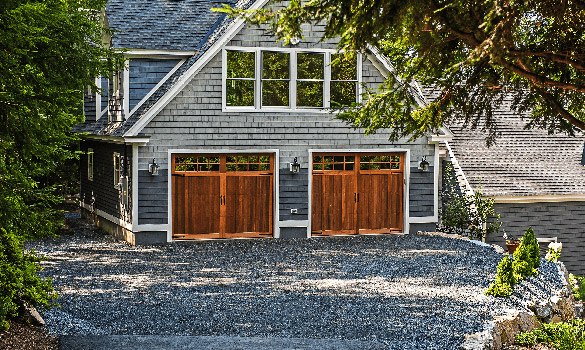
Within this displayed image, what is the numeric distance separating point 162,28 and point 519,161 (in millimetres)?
10786

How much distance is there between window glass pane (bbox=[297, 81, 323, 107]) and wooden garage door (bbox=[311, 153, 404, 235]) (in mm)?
1326

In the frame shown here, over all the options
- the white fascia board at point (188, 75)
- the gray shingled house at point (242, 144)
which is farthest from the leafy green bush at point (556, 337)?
the white fascia board at point (188, 75)

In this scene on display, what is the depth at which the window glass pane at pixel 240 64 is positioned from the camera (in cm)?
1820

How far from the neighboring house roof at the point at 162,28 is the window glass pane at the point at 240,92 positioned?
1.09m

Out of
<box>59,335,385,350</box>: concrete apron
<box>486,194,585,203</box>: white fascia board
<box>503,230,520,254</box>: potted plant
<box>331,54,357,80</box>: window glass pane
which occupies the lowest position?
<box>503,230,520,254</box>: potted plant

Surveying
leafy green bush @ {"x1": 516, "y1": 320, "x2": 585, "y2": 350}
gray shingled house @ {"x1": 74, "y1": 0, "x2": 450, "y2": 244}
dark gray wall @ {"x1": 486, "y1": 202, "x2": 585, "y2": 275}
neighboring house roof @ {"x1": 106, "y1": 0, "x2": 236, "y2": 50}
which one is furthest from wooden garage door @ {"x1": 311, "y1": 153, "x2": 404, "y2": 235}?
leafy green bush @ {"x1": 516, "y1": 320, "x2": 585, "y2": 350}

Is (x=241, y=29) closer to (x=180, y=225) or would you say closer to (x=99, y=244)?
(x=180, y=225)

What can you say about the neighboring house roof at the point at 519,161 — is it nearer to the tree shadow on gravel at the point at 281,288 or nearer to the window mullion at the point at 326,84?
the tree shadow on gravel at the point at 281,288

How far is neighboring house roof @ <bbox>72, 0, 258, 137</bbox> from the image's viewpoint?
1847 cm

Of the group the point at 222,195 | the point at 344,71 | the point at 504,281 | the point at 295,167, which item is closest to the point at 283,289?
the point at 504,281

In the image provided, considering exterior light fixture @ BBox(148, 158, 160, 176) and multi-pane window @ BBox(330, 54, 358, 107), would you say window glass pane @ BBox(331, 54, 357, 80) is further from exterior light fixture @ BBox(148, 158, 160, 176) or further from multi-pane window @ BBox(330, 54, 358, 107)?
exterior light fixture @ BBox(148, 158, 160, 176)

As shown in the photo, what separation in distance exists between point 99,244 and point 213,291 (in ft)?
23.1

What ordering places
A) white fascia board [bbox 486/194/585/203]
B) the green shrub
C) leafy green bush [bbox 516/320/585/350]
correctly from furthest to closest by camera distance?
white fascia board [bbox 486/194/585/203] → the green shrub → leafy green bush [bbox 516/320/585/350]

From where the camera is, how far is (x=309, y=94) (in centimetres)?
1883
